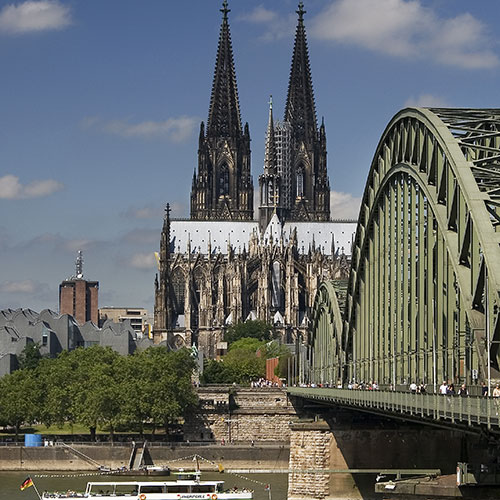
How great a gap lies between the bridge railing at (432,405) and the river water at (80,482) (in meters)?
21.7

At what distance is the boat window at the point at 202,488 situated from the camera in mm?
82500

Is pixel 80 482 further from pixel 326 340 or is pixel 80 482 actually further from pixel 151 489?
pixel 326 340

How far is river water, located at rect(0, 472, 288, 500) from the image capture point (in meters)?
87.5

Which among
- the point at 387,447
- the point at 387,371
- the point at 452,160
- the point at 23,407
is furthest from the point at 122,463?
the point at 452,160

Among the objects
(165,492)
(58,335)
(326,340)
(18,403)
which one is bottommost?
(165,492)

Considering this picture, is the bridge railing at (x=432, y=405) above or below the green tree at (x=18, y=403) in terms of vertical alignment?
below

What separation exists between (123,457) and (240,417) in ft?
50.5

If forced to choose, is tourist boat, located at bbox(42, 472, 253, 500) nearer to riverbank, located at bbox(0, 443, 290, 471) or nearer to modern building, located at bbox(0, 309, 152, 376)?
riverbank, located at bbox(0, 443, 290, 471)

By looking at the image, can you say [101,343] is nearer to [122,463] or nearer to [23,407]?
[23,407]

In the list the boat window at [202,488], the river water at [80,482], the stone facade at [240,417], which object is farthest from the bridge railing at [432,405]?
the stone facade at [240,417]

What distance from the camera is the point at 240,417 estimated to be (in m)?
122

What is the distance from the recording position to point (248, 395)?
123 meters

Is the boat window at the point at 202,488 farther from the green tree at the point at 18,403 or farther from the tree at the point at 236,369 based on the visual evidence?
the tree at the point at 236,369

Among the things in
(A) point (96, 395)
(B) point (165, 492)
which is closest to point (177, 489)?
(B) point (165, 492)
